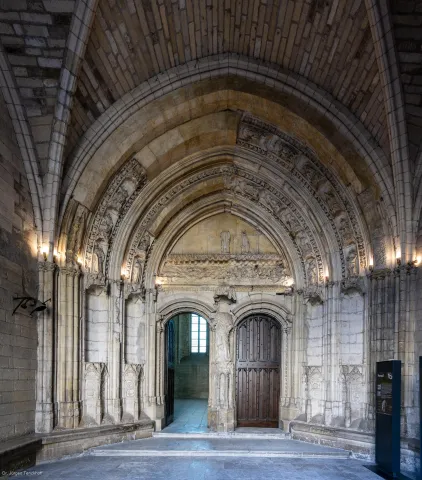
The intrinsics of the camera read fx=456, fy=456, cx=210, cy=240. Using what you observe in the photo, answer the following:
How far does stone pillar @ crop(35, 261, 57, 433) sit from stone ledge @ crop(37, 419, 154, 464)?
25 cm

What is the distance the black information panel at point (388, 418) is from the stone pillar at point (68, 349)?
5458 millimetres

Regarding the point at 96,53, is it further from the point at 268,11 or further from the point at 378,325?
the point at 378,325

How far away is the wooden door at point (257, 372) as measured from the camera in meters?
11.5

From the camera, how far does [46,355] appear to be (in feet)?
26.7

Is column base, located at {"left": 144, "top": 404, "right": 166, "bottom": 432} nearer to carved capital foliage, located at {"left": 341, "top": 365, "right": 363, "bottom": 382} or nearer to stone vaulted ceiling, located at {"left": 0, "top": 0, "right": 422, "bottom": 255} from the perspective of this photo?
carved capital foliage, located at {"left": 341, "top": 365, "right": 363, "bottom": 382}

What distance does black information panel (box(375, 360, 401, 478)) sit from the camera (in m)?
7.15

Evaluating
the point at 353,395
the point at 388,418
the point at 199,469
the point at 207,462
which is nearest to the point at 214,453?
the point at 207,462

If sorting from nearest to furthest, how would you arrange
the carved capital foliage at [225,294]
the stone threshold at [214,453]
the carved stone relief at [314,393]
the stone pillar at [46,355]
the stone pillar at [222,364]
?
the stone pillar at [46,355] < the stone threshold at [214,453] < the carved stone relief at [314,393] < the stone pillar at [222,364] < the carved capital foliage at [225,294]

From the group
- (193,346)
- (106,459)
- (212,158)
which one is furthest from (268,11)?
(193,346)

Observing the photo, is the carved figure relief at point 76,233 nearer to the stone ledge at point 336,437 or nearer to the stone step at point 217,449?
the stone step at point 217,449

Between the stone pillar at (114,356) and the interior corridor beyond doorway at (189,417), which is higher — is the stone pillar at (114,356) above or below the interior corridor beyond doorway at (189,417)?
above

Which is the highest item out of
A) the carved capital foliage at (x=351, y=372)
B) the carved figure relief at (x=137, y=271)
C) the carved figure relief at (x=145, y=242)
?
the carved figure relief at (x=145, y=242)

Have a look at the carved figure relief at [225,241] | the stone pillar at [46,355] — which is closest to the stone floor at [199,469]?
the stone pillar at [46,355]

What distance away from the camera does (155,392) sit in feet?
35.5
